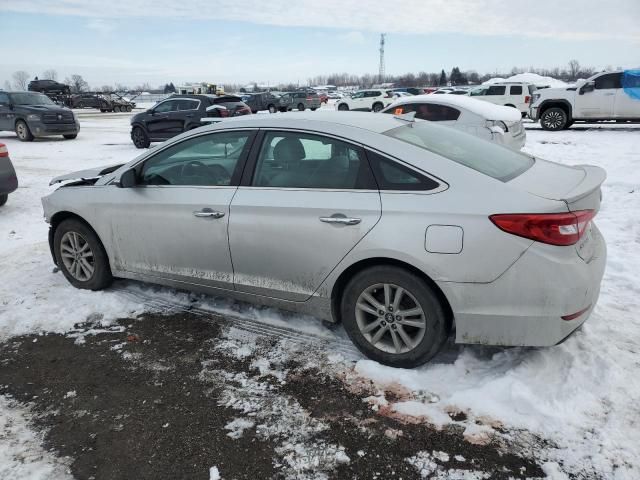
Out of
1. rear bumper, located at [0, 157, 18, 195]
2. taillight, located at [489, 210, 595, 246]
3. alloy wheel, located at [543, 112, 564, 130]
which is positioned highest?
taillight, located at [489, 210, 595, 246]

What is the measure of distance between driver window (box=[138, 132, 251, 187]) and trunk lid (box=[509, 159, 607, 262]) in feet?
6.60

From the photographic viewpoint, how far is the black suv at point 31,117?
54.4 ft

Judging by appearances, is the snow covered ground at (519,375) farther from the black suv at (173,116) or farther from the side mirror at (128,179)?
the black suv at (173,116)

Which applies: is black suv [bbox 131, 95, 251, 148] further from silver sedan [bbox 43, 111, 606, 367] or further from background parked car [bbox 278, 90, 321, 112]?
background parked car [bbox 278, 90, 321, 112]

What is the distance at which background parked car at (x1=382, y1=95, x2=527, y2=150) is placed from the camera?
918 centimetres

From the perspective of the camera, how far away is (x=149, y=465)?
2.47m

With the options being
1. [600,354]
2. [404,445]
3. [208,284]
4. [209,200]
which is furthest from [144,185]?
[600,354]

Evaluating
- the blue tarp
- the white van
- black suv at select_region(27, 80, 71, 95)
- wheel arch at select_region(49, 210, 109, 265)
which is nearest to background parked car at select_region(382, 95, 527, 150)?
wheel arch at select_region(49, 210, 109, 265)

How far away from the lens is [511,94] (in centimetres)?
2389

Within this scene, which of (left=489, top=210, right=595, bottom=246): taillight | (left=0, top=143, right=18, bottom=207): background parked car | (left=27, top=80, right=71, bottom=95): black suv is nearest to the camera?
(left=489, top=210, right=595, bottom=246): taillight

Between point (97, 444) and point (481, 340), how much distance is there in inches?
88.3

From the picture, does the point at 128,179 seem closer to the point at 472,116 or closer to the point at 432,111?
the point at 472,116

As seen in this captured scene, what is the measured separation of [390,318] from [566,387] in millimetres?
1103

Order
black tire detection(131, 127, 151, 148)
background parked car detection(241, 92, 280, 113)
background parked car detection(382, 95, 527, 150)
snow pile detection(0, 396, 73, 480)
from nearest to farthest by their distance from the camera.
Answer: snow pile detection(0, 396, 73, 480), background parked car detection(382, 95, 527, 150), black tire detection(131, 127, 151, 148), background parked car detection(241, 92, 280, 113)
